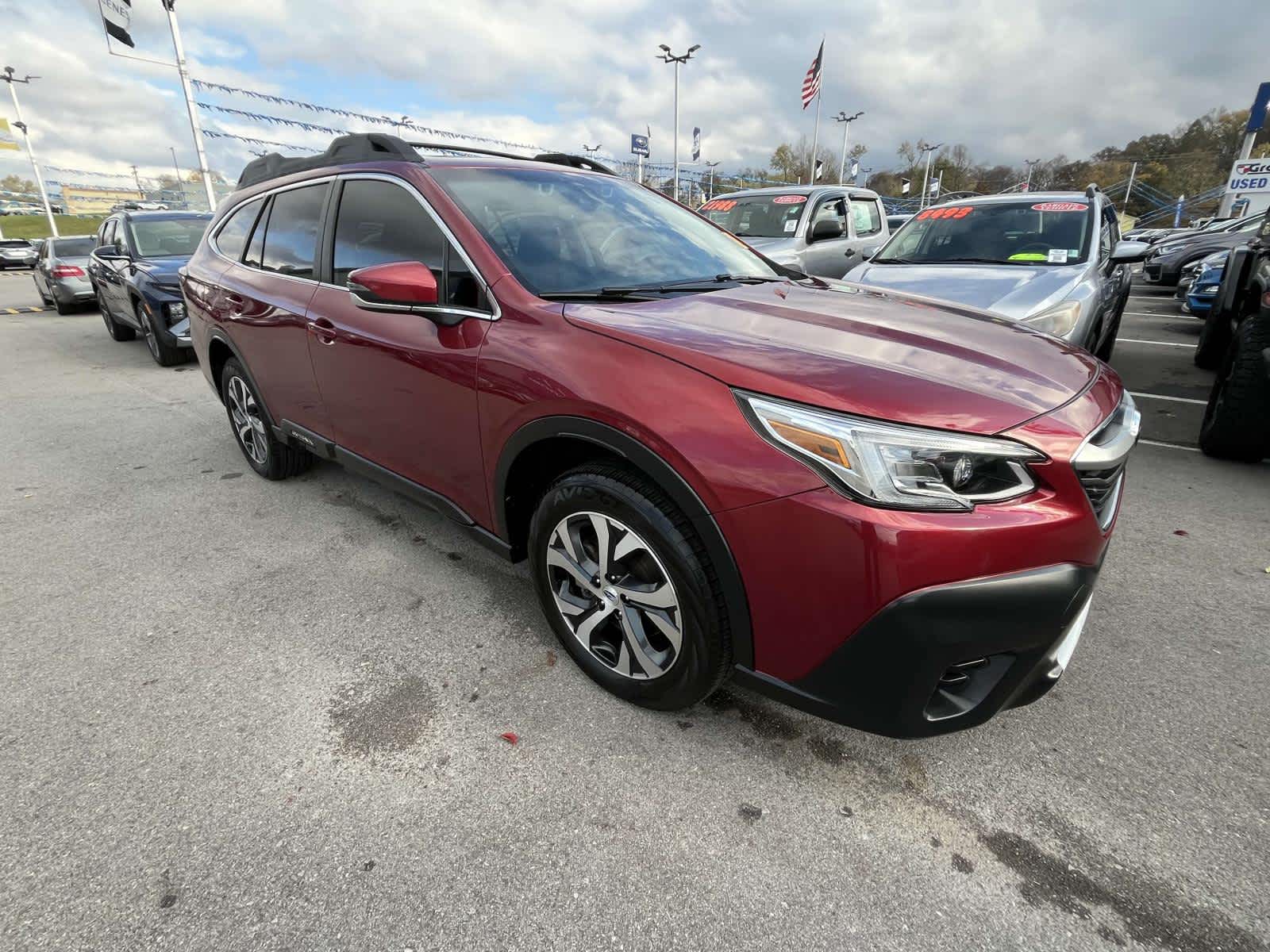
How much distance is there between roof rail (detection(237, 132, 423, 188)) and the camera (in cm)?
271

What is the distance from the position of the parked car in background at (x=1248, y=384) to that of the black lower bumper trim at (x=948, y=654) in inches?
136

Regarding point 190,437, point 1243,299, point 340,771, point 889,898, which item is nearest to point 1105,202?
point 1243,299

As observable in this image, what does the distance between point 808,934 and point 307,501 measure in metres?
3.41

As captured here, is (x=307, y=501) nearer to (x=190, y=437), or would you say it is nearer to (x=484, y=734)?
(x=190, y=437)

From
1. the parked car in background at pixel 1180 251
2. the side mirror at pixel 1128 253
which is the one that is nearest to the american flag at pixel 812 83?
the parked car in background at pixel 1180 251

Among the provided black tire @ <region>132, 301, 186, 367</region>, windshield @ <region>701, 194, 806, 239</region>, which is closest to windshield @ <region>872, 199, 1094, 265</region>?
windshield @ <region>701, 194, 806, 239</region>

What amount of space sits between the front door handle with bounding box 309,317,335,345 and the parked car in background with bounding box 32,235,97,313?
37.5 feet

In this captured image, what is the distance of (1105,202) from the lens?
610 centimetres

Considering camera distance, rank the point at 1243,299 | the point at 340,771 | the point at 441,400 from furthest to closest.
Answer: the point at 1243,299 < the point at 441,400 < the point at 340,771

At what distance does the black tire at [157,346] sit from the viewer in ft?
24.9

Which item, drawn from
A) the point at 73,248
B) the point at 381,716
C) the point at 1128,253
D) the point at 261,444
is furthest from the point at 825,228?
the point at 73,248

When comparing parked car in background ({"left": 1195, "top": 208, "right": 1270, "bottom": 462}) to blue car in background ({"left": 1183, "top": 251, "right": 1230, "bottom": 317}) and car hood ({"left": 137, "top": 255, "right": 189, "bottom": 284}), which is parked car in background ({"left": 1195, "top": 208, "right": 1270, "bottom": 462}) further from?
car hood ({"left": 137, "top": 255, "right": 189, "bottom": 284})

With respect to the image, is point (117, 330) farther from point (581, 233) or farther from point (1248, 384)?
point (1248, 384)

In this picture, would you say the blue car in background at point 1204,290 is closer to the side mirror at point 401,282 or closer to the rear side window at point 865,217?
the rear side window at point 865,217
